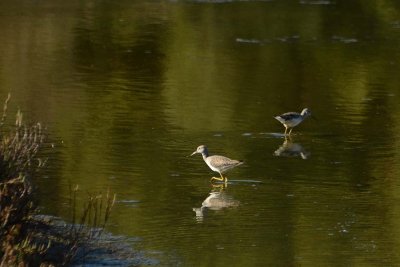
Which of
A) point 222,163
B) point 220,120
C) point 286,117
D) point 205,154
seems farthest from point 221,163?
point 220,120

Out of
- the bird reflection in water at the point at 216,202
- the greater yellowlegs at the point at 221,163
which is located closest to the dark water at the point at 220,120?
the bird reflection in water at the point at 216,202

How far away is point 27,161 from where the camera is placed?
34.3 feet

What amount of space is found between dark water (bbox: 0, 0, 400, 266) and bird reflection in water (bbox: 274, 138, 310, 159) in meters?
0.03

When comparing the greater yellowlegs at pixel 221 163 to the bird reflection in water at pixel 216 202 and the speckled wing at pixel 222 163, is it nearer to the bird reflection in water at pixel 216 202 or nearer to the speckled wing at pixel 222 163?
the speckled wing at pixel 222 163

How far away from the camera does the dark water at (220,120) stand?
520 inches

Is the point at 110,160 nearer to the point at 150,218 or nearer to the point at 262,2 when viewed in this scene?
A: the point at 150,218

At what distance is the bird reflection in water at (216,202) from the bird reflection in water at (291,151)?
2.47 m

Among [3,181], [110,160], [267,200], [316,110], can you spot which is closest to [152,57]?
[316,110]

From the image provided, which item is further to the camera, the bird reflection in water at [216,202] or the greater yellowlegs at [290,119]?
the greater yellowlegs at [290,119]

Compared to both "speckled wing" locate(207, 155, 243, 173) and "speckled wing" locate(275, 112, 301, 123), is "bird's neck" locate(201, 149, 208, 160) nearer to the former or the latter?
"speckled wing" locate(207, 155, 243, 173)

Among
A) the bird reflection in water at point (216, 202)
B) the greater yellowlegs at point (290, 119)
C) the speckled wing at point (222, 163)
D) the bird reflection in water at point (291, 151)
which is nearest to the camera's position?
the bird reflection in water at point (216, 202)

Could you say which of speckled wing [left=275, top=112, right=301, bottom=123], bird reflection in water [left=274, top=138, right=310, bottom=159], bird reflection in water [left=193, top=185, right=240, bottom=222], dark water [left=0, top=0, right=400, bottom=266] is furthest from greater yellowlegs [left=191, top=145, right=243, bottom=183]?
speckled wing [left=275, top=112, right=301, bottom=123]

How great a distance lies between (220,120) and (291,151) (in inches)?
91.8

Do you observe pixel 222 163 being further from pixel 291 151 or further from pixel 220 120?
pixel 220 120
